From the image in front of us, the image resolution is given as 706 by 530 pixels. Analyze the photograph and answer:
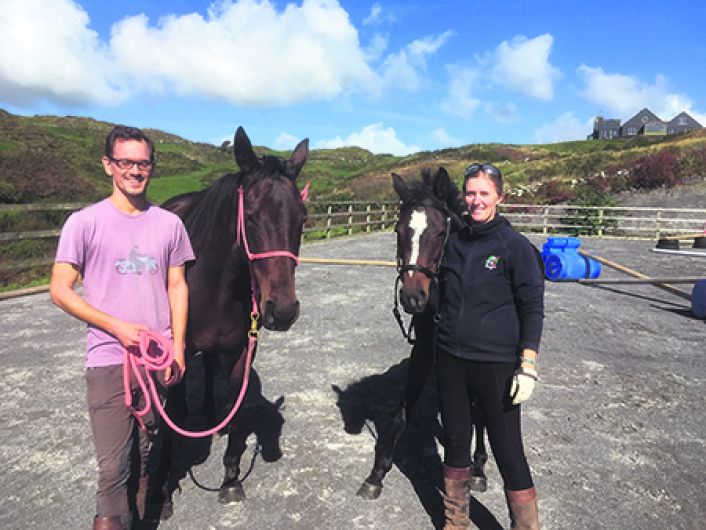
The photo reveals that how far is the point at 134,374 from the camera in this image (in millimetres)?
1855

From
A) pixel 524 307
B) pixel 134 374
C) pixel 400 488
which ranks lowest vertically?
pixel 400 488

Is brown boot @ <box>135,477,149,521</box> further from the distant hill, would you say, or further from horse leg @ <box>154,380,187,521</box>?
the distant hill

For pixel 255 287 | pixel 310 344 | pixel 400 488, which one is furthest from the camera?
pixel 310 344

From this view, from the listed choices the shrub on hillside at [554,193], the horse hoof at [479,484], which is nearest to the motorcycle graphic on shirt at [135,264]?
the horse hoof at [479,484]

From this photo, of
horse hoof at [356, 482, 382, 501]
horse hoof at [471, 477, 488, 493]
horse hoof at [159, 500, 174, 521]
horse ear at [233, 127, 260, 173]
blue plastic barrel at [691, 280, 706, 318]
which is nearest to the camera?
horse ear at [233, 127, 260, 173]

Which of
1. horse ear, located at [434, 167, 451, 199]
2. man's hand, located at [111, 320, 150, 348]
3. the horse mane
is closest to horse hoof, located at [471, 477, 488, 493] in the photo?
horse ear, located at [434, 167, 451, 199]

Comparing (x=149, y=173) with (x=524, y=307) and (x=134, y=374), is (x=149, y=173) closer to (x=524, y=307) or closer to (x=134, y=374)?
(x=134, y=374)

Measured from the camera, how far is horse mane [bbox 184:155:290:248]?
2418 millimetres

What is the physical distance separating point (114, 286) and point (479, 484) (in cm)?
263

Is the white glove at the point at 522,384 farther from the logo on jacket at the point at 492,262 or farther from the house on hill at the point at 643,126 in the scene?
the house on hill at the point at 643,126

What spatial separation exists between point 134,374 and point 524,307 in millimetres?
1813

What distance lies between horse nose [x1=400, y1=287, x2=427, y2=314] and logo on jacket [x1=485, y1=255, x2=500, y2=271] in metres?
0.39

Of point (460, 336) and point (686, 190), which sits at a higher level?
point (686, 190)

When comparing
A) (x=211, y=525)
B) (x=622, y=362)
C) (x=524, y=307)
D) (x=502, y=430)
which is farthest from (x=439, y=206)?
(x=622, y=362)
